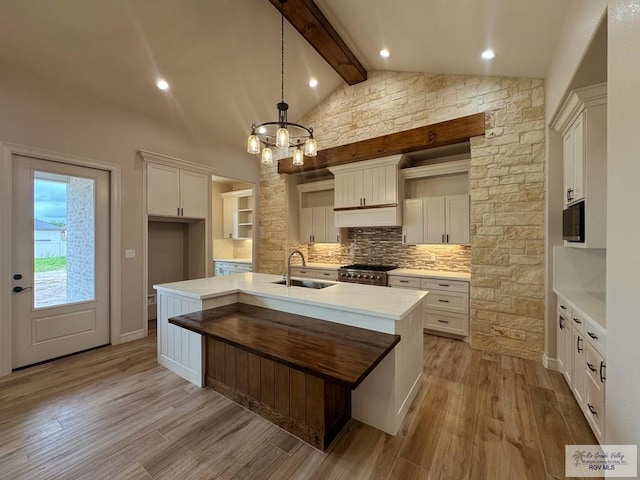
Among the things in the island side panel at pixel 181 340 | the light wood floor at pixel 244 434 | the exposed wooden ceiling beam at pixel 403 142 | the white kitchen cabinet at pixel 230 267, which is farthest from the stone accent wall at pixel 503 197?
the white kitchen cabinet at pixel 230 267

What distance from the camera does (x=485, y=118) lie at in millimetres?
3381

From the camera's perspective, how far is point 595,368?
Result: 1810 mm

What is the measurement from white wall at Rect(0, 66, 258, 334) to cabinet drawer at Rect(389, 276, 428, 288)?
11.8 feet

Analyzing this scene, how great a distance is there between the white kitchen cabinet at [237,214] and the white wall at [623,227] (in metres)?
5.54

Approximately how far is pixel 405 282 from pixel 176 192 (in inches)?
146

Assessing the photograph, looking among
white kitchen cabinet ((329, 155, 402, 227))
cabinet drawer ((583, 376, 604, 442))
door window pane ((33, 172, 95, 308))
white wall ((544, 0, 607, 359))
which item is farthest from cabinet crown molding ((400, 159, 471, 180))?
door window pane ((33, 172, 95, 308))

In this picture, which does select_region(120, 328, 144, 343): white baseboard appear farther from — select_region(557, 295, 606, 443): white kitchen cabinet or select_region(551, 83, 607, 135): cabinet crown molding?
select_region(551, 83, 607, 135): cabinet crown molding

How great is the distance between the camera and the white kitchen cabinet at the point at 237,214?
6.13 meters

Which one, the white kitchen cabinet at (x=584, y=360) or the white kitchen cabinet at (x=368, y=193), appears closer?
the white kitchen cabinet at (x=584, y=360)

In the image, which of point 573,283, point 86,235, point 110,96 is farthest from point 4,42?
point 573,283

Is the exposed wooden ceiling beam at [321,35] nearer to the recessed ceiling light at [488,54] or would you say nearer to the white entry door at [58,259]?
the recessed ceiling light at [488,54]

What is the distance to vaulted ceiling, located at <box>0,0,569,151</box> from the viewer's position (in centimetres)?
248

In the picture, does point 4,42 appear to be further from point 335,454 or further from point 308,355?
point 335,454

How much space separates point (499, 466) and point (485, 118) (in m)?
3.47
